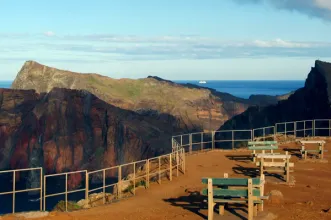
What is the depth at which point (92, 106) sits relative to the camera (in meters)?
98.4

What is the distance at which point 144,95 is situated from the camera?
141m

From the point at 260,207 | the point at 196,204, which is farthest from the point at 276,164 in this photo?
the point at 260,207

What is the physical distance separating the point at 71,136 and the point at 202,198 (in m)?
76.6

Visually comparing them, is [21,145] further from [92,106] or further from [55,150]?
[92,106]

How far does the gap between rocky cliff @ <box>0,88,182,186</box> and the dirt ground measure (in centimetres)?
6398

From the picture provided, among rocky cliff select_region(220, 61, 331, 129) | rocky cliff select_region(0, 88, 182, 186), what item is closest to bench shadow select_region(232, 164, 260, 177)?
rocky cliff select_region(220, 61, 331, 129)

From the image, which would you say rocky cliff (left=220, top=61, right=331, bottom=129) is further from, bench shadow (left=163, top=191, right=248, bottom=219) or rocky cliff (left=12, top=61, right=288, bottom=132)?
bench shadow (left=163, top=191, right=248, bottom=219)

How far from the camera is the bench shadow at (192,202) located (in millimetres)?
16625

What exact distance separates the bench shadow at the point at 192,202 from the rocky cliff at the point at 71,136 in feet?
228

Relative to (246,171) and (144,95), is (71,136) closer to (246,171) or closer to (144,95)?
(144,95)

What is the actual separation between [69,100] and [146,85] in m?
A: 52.6

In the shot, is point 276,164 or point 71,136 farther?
point 71,136

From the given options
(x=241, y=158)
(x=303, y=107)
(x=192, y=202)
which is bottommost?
(x=192, y=202)

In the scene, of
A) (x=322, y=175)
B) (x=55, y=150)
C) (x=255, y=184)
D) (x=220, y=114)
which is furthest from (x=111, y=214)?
(x=220, y=114)
